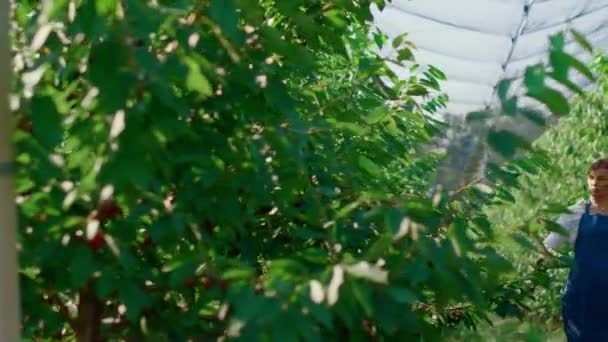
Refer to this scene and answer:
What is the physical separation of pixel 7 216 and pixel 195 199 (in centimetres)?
45

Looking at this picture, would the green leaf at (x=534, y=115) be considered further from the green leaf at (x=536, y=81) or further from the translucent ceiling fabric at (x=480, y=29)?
the translucent ceiling fabric at (x=480, y=29)

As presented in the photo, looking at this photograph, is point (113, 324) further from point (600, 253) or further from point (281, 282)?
point (600, 253)

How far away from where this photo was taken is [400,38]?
268 centimetres

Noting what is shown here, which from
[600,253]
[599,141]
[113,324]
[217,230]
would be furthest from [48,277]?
[599,141]

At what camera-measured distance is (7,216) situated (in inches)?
51.0

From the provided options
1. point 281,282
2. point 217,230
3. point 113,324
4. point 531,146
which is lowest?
point 113,324

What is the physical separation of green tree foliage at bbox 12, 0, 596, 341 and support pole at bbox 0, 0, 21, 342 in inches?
4.9

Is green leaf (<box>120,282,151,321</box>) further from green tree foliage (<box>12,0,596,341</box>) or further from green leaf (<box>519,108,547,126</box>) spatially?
green leaf (<box>519,108,547,126</box>)

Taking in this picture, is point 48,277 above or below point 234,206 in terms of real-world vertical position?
below

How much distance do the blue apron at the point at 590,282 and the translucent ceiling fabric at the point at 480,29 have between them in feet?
22.3

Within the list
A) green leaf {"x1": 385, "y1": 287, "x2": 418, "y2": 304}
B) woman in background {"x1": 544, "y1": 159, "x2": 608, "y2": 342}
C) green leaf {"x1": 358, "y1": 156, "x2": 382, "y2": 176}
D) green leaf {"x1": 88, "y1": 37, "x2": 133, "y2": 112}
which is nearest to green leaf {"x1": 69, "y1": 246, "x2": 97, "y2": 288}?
green leaf {"x1": 88, "y1": 37, "x2": 133, "y2": 112}

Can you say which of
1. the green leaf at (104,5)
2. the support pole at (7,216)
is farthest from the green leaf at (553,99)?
A: the support pole at (7,216)

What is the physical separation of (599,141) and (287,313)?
8199 millimetres

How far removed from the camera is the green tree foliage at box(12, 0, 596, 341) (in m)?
1.43
